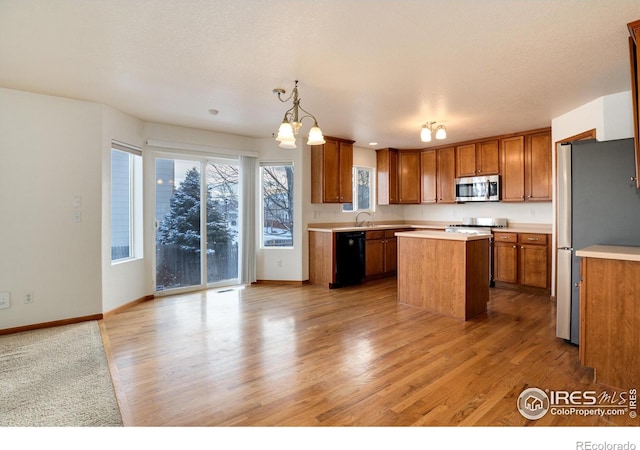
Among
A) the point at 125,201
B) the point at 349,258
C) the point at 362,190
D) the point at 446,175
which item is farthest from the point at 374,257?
the point at 125,201

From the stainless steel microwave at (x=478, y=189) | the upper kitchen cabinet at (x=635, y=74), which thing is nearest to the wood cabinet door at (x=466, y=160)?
the stainless steel microwave at (x=478, y=189)

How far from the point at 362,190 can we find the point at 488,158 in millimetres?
2286

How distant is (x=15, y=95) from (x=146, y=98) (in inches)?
47.8

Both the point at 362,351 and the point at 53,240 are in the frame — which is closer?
the point at 362,351

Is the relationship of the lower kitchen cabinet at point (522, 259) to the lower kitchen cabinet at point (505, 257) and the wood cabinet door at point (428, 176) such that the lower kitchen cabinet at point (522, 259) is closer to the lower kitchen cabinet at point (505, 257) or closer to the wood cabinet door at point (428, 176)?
the lower kitchen cabinet at point (505, 257)

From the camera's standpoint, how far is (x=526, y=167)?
4.99 meters

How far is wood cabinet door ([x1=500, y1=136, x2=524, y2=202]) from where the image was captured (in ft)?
16.5

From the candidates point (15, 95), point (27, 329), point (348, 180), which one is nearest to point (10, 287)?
point (27, 329)

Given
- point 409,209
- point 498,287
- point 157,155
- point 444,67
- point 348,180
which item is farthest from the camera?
point 409,209

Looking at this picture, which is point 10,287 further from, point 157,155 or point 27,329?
point 157,155

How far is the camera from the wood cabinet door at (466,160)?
18.4ft

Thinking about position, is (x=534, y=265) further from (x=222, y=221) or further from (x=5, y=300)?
(x=5, y=300)

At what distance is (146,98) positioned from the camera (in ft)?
11.6

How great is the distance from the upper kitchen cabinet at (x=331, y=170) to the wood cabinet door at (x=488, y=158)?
2.19 m
